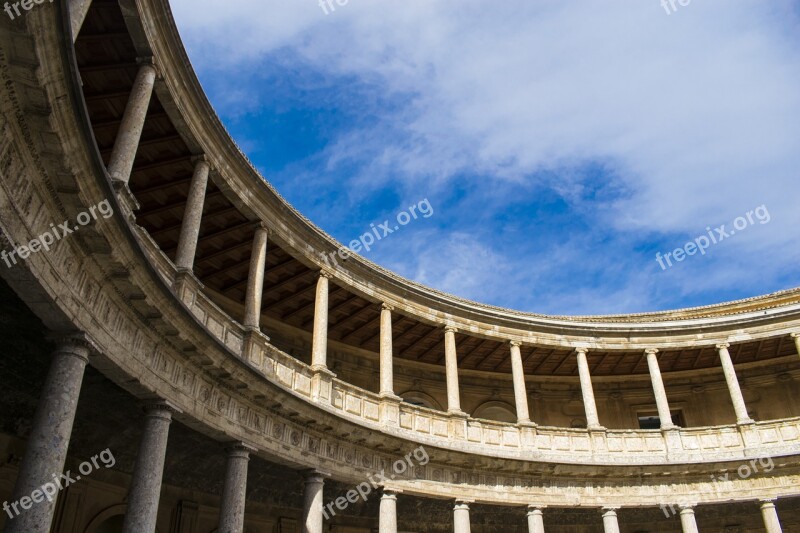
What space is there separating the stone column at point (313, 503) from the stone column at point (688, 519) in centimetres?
1060

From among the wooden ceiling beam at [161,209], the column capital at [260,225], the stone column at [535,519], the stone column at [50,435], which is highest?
the wooden ceiling beam at [161,209]

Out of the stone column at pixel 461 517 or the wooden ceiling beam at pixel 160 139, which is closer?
the wooden ceiling beam at pixel 160 139

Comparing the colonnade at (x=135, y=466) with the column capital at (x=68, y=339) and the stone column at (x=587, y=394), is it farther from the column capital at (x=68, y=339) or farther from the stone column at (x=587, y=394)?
the stone column at (x=587, y=394)

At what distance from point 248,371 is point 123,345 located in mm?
2908

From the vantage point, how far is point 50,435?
25.4ft

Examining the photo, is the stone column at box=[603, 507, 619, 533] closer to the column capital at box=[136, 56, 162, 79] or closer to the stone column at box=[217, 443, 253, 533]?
the stone column at box=[217, 443, 253, 533]

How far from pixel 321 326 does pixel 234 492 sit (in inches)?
198

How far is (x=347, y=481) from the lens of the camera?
49.5 ft

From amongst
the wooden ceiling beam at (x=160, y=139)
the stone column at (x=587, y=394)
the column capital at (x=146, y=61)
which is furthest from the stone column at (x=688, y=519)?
the column capital at (x=146, y=61)

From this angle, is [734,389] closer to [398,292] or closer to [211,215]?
[398,292]

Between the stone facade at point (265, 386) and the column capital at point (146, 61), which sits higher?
the column capital at point (146, 61)

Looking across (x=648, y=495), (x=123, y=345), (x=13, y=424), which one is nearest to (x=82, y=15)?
(x=123, y=345)

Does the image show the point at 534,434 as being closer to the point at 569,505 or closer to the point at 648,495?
the point at 569,505

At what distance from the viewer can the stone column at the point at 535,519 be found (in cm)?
1735
